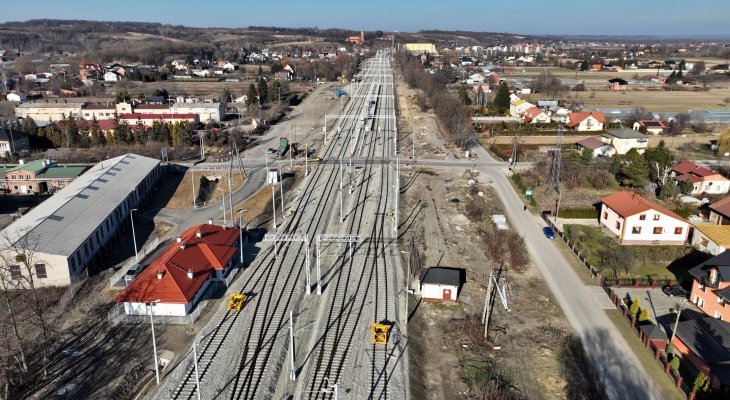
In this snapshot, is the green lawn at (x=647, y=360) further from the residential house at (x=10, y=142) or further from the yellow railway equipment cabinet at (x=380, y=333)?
the residential house at (x=10, y=142)

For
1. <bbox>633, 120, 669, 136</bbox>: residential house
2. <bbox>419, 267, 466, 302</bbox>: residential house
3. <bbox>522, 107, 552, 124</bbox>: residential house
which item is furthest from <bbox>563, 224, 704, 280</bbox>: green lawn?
<bbox>522, 107, 552, 124</bbox>: residential house

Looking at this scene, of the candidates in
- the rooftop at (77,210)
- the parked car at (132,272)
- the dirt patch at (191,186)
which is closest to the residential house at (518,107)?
the dirt patch at (191,186)

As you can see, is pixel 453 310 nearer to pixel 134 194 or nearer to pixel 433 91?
pixel 134 194

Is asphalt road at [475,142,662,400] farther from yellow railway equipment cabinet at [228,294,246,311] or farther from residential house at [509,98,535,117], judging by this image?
residential house at [509,98,535,117]

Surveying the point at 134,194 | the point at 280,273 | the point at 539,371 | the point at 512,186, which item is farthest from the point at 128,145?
the point at 539,371

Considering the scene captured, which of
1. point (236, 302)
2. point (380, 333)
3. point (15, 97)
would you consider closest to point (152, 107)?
point (15, 97)

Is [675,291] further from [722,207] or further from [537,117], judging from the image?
[537,117]
